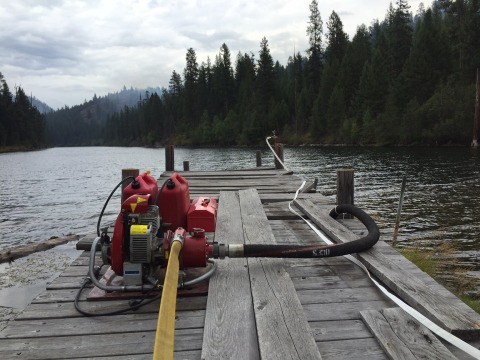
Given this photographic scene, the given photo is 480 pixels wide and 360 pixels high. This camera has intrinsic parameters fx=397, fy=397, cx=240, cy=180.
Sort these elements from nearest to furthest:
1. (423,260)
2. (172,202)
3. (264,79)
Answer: (172,202) → (423,260) → (264,79)

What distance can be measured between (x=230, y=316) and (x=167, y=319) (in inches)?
28.8

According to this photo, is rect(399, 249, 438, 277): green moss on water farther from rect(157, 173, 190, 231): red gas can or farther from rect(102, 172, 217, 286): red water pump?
rect(102, 172, 217, 286): red water pump

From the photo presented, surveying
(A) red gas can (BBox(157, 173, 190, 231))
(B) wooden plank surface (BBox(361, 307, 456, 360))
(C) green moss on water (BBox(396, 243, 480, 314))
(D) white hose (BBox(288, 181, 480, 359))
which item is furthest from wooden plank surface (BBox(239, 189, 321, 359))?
(C) green moss on water (BBox(396, 243, 480, 314))

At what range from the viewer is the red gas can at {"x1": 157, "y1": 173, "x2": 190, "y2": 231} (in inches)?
175

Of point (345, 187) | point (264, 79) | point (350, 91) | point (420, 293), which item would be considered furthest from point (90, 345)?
point (264, 79)

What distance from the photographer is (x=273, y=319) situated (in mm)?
2875

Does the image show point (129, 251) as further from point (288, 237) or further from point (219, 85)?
point (219, 85)

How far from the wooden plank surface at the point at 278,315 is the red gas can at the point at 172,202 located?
1042mm

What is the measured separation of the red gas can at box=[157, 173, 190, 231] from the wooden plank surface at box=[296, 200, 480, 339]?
6.47 feet

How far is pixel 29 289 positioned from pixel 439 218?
11438 millimetres

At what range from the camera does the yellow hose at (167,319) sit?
2090mm

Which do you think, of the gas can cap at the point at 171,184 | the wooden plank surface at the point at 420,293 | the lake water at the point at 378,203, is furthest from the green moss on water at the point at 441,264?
the gas can cap at the point at 171,184

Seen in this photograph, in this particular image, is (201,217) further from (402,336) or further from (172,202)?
(402,336)

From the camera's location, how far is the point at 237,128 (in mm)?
86125
